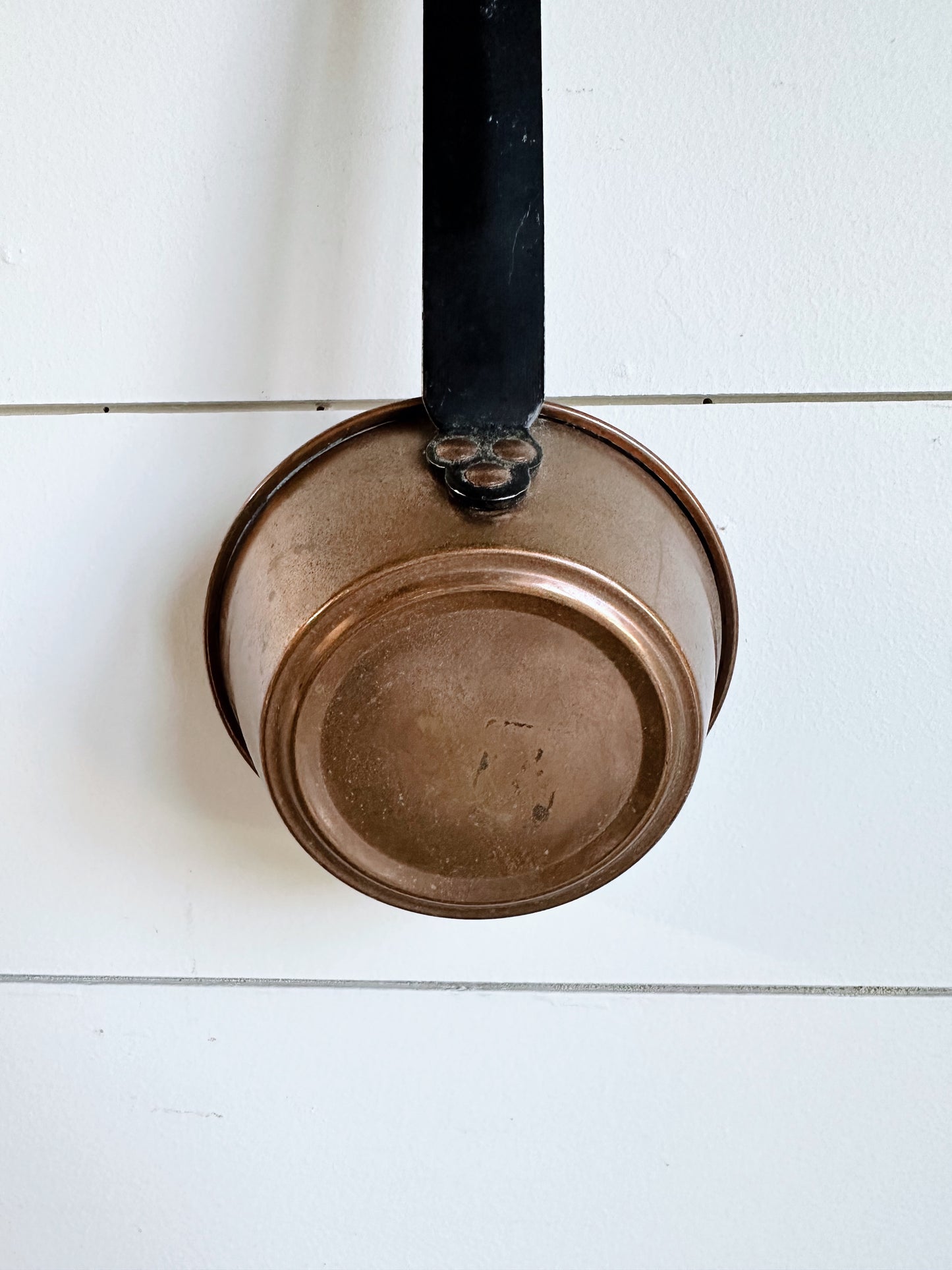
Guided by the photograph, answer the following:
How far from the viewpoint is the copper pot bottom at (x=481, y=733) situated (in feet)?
1.68

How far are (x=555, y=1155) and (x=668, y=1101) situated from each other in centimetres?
10

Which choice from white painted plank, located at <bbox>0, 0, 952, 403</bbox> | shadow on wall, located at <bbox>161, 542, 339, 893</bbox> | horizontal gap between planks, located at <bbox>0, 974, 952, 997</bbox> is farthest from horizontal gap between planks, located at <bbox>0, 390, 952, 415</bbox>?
horizontal gap between planks, located at <bbox>0, 974, 952, 997</bbox>

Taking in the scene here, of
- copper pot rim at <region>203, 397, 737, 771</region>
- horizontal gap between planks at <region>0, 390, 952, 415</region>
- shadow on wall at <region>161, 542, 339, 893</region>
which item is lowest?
shadow on wall at <region>161, 542, 339, 893</region>

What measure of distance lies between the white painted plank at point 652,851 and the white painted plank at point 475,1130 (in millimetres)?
38

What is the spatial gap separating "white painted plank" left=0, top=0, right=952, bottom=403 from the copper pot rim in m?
0.08

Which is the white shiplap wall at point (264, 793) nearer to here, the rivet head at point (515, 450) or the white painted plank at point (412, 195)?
the white painted plank at point (412, 195)

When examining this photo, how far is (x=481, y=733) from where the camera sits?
54cm

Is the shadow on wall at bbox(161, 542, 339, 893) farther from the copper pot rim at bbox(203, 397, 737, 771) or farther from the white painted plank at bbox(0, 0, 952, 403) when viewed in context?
the white painted plank at bbox(0, 0, 952, 403)

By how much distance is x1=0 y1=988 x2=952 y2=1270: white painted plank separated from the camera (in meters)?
0.73

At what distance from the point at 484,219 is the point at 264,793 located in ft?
1.35

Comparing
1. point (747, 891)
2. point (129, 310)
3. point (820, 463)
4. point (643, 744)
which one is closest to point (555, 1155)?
point (747, 891)

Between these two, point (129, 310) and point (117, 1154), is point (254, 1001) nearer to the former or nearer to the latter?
point (117, 1154)

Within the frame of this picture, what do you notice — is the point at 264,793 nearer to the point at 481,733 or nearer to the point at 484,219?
the point at 481,733

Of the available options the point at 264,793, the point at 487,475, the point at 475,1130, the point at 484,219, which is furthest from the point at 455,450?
the point at 475,1130
